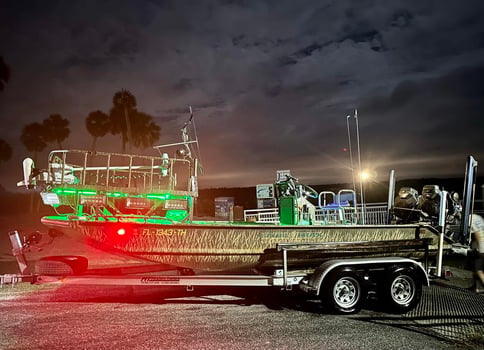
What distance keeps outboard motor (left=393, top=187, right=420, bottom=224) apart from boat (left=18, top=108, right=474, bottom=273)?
0.84 m

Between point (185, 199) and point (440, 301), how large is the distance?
213 inches

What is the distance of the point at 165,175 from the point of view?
740 cm

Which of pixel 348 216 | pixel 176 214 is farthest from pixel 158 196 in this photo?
pixel 348 216

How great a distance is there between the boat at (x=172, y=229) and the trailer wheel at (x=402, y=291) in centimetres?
63

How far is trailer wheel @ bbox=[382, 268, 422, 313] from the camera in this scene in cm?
662

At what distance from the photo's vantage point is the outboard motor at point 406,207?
26.9ft

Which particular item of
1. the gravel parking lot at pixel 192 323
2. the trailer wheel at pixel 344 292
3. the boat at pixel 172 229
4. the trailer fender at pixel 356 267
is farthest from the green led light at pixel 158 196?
the trailer wheel at pixel 344 292

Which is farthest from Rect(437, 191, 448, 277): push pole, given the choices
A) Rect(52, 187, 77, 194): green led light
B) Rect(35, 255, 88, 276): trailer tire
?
Rect(52, 187, 77, 194): green led light

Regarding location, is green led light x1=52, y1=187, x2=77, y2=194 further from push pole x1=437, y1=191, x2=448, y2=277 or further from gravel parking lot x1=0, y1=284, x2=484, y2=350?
push pole x1=437, y1=191, x2=448, y2=277

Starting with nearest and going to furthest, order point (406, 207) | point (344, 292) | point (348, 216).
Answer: point (344, 292)
point (406, 207)
point (348, 216)

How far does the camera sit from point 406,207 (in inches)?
328

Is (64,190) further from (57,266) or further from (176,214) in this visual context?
(176,214)

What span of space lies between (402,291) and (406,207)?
7.29ft

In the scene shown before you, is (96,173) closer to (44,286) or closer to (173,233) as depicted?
(173,233)
